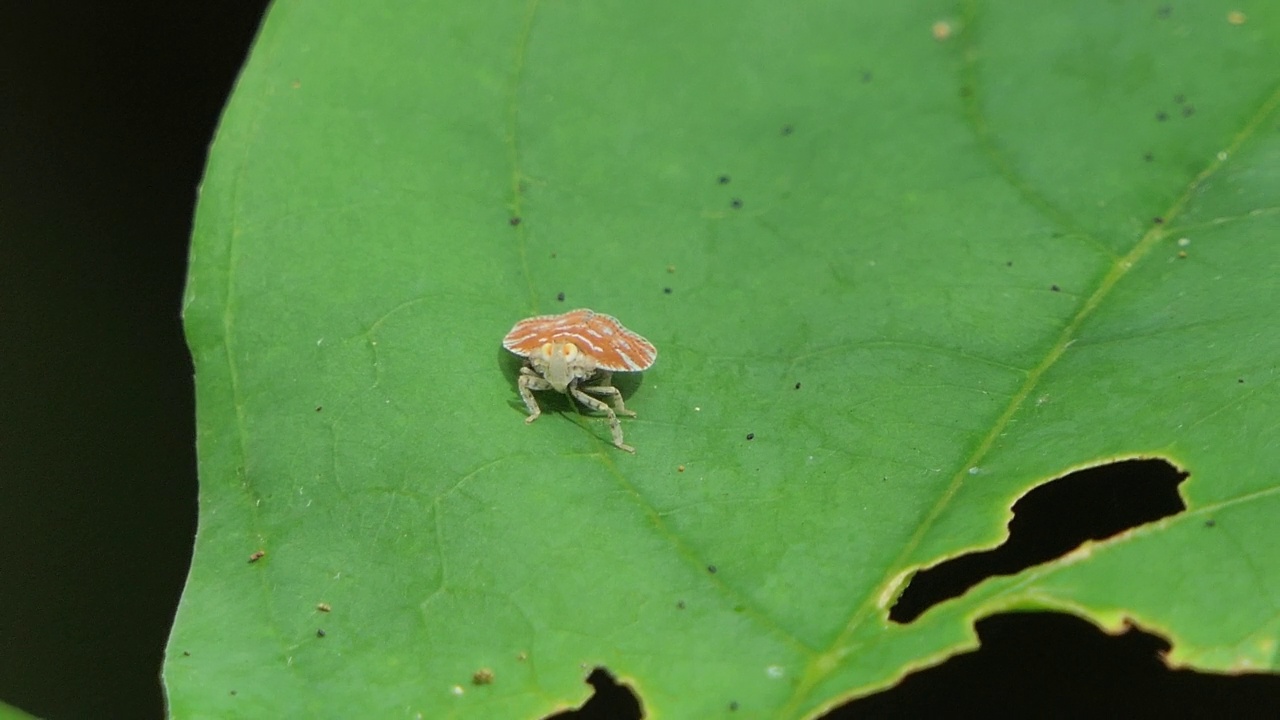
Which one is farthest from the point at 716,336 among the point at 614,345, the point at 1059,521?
the point at 1059,521

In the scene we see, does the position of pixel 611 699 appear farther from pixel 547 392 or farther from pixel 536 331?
pixel 536 331

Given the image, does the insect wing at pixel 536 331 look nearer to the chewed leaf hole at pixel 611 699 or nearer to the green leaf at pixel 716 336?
the green leaf at pixel 716 336

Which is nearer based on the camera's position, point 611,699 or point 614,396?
point 611,699

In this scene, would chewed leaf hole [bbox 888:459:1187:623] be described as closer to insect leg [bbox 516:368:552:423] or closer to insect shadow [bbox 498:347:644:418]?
insect shadow [bbox 498:347:644:418]

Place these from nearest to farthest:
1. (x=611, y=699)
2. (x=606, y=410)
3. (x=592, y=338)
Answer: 1. (x=611, y=699)
2. (x=606, y=410)
3. (x=592, y=338)

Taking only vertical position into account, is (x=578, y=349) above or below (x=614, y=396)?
above

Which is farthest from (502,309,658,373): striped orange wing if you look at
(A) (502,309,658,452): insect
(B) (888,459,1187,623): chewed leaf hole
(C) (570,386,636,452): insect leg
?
(B) (888,459,1187,623): chewed leaf hole

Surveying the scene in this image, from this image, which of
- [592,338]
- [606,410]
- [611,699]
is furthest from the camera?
[592,338]
